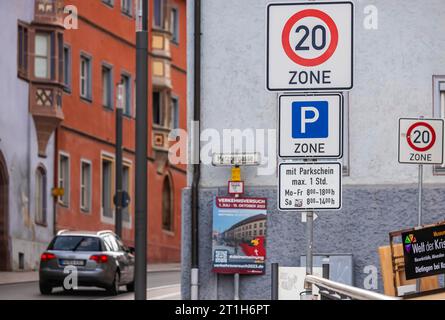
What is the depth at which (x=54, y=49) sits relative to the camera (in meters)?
45.5

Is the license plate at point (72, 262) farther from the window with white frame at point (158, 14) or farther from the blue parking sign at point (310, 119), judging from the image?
the window with white frame at point (158, 14)

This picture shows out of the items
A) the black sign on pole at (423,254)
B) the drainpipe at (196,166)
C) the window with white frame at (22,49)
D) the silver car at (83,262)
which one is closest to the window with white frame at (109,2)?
the window with white frame at (22,49)

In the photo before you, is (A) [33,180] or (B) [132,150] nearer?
(A) [33,180]

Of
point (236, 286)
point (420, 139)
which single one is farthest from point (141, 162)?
point (420, 139)

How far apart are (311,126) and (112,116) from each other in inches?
1649

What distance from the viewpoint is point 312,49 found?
10539mm

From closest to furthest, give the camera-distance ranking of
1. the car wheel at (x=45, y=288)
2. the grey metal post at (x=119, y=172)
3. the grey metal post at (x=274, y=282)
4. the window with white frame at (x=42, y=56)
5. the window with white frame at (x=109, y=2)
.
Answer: the grey metal post at (x=274, y=282) < the car wheel at (x=45, y=288) < the grey metal post at (x=119, y=172) < the window with white frame at (x=42, y=56) < the window with white frame at (x=109, y=2)

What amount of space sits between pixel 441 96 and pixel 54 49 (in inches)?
1101

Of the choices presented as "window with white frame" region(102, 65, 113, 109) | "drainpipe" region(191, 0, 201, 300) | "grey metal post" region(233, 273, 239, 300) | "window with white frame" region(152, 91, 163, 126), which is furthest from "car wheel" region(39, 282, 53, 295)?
"window with white frame" region(152, 91, 163, 126)

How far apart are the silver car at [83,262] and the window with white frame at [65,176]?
16.0 m

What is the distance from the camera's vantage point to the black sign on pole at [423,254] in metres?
14.3

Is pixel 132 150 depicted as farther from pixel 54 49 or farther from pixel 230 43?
pixel 230 43

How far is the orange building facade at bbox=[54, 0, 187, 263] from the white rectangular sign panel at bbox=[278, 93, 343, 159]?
117 ft
